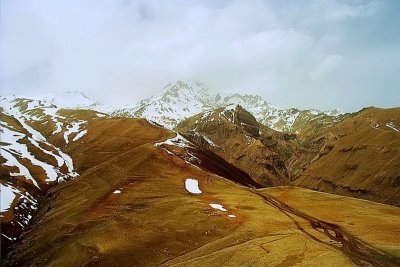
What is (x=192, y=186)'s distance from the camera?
104 meters

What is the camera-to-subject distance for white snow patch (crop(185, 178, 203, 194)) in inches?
3976

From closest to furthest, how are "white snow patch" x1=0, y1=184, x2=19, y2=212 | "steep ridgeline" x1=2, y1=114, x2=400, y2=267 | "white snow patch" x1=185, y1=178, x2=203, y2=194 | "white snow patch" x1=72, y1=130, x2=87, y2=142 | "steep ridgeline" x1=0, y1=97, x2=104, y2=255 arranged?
"steep ridgeline" x1=2, y1=114, x2=400, y2=267, "steep ridgeline" x1=0, y1=97, x2=104, y2=255, "white snow patch" x1=0, y1=184, x2=19, y2=212, "white snow patch" x1=185, y1=178, x2=203, y2=194, "white snow patch" x1=72, y1=130, x2=87, y2=142

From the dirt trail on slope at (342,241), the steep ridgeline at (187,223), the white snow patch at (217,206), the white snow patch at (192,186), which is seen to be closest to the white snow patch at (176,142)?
the steep ridgeline at (187,223)

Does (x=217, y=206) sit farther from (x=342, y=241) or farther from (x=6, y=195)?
(x=6, y=195)

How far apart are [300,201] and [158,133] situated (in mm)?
70995

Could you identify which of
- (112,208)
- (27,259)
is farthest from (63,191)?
(27,259)

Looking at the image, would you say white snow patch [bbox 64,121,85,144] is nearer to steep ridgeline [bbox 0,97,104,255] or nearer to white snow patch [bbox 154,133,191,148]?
steep ridgeline [bbox 0,97,104,255]

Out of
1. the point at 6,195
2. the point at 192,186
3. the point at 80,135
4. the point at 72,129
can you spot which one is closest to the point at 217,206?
the point at 192,186

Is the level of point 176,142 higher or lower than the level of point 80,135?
lower

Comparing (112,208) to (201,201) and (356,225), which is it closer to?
(201,201)

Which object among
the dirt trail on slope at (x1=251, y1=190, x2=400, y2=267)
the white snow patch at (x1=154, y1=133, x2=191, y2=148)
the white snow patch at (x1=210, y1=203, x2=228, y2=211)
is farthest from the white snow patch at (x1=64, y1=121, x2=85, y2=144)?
the dirt trail on slope at (x1=251, y1=190, x2=400, y2=267)

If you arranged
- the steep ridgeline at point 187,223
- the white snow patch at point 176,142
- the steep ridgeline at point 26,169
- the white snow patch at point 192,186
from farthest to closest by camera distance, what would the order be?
the white snow patch at point 176,142
the white snow patch at point 192,186
the steep ridgeline at point 26,169
the steep ridgeline at point 187,223

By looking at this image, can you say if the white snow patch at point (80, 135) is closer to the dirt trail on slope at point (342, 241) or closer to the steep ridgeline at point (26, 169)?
the steep ridgeline at point (26, 169)

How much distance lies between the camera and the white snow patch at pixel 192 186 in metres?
101
